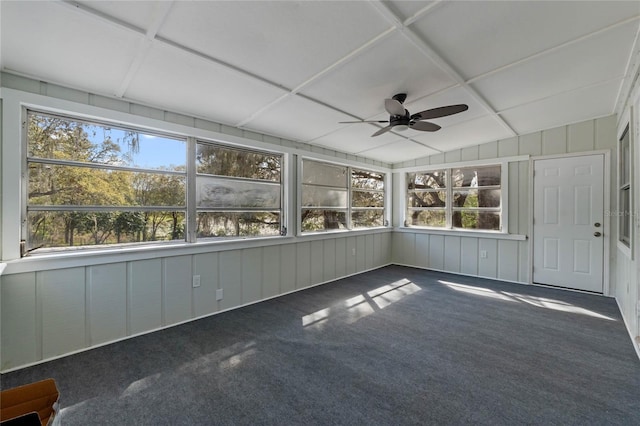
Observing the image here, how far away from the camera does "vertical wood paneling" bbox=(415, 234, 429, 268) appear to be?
5.90 m

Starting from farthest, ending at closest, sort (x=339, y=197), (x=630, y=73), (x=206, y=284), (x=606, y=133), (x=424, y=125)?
(x=339, y=197), (x=606, y=133), (x=206, y=284), (x=424, y=125), (x=630, y=73)

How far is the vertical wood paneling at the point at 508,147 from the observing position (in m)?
4.84

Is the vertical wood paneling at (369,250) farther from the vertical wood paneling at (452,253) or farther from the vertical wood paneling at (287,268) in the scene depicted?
the vertical wood paneling at (287,268)

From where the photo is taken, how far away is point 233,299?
3.59m

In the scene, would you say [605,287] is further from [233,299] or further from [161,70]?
[161,70]

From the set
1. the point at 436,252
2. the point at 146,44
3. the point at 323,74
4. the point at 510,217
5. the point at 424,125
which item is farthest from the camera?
the point at 436,252

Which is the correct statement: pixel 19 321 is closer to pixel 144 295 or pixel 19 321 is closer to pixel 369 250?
pixel 144 295

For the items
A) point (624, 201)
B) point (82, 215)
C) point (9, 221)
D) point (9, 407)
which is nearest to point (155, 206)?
point (82, 215)

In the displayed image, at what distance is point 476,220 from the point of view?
17.5 feet

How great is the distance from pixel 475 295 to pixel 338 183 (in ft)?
9.63

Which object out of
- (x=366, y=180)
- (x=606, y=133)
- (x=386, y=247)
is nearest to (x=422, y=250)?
(x=386, y=247)

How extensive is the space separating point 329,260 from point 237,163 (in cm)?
234

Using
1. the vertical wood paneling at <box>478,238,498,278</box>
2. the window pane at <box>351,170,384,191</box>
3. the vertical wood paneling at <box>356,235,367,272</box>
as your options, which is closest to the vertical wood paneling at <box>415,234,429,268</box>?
the vertical wood paneling at <box>478,238,498,278</box>

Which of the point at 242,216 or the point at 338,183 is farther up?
the point at 338,183
